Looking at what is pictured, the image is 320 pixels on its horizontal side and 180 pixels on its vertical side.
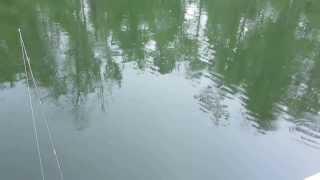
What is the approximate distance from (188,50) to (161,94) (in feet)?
11.3

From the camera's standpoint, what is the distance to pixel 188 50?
587 inches

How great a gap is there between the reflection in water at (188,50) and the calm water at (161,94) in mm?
58

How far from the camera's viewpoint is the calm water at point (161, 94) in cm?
924

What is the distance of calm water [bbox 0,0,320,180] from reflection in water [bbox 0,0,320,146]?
6 centimetres

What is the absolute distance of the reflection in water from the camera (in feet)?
38.3

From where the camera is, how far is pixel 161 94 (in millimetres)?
11977

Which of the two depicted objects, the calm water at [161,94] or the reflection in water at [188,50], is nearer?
the calm water at [161,94]

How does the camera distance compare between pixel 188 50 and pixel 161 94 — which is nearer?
pixel 161 94

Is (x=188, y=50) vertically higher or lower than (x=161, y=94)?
higher

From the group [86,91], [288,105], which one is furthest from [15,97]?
[288,105]

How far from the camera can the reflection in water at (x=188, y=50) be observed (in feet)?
38.3

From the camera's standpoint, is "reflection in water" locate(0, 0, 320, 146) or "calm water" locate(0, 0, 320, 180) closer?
"calm water" locate(0, 0, 320, 180)

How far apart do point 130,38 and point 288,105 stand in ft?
21.9

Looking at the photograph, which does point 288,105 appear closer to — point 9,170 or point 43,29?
point 9,170
